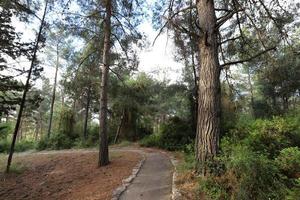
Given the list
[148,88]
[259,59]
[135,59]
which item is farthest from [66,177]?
[148,88]

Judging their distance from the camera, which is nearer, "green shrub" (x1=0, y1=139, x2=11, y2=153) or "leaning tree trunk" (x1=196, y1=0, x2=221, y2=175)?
"leaning tree trunk" (x1=196, y1=0, x2=221, y2=175)

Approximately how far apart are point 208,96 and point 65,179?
20.6 ft

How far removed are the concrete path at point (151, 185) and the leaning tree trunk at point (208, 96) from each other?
0.98 meters

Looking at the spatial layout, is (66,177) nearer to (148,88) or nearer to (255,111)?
(148,88)

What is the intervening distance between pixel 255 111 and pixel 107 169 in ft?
54.8

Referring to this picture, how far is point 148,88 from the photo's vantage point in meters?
19.5

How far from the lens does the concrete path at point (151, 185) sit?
5586mm

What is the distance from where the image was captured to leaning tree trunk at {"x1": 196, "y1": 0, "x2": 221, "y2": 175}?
556cm

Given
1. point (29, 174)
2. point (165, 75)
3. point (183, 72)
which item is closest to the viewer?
point (29, 174)

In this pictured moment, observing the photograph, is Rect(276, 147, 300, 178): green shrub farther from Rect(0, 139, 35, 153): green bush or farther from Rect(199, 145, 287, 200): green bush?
Rect(0, 139, 35, 153): green bush

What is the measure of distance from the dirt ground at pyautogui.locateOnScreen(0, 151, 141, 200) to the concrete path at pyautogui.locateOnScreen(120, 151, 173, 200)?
474 millimetres

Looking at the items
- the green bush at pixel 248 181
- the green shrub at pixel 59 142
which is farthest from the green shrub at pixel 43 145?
the green bush at pixel 248 181

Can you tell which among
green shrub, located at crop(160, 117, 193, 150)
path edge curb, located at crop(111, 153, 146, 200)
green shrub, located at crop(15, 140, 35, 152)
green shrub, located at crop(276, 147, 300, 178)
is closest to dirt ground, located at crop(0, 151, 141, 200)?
path edge curb, located at crop(111, 153, 146, 200)

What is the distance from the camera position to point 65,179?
9250 mm
